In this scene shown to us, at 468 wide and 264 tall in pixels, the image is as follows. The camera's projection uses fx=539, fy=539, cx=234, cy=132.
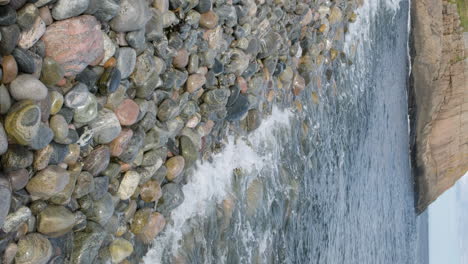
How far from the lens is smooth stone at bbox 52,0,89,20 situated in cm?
157

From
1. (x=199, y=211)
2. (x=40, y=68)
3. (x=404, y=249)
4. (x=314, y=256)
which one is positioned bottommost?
(x=404, y=249)

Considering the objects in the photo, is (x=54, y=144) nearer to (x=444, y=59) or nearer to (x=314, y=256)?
(x=314, y=256)

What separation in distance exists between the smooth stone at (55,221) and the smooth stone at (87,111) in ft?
0.94

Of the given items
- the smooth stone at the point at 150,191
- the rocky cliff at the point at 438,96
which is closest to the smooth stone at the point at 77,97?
the smooth stone at the point at 150,191

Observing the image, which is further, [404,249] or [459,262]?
[459,262]

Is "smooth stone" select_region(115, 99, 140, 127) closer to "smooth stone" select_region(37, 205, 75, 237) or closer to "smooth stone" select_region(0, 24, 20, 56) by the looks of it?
"smooth stone" select_region(37, 205, 75, 237)

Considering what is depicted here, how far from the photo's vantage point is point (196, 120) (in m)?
2.50

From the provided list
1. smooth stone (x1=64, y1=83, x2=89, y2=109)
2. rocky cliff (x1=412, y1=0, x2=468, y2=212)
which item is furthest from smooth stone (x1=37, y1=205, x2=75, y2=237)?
rocky cliff (x1=412, y1=0, x2=468, y2=212)

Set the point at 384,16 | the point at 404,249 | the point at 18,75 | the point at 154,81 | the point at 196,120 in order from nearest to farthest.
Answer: the point at 18,75
the point at 154,81
the point at 196,120
the point at 384,16
the point at 404,249

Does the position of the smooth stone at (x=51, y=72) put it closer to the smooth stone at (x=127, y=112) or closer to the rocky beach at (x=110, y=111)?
the rocky beach at (x=110, y=111)

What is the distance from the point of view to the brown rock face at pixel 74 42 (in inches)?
62.5

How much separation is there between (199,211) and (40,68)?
125cm

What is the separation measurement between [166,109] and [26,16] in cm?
83

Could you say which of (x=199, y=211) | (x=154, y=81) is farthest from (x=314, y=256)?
(x=154, y=81)
